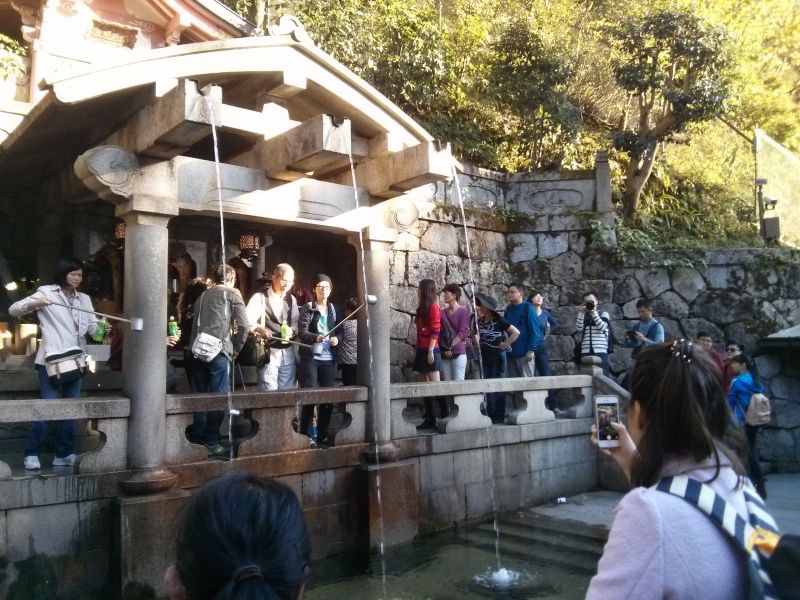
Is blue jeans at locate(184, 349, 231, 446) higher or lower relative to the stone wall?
lower

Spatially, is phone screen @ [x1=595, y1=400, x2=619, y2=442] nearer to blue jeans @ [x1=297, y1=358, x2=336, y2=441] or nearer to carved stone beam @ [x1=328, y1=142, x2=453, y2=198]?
carved stone beam @ [x1=328, y1=142, x2=453, y2=198]

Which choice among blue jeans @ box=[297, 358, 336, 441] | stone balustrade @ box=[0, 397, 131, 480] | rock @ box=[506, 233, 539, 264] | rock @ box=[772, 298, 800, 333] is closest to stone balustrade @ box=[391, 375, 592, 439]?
blue jeans @ box=[297, 358, 336, 441]

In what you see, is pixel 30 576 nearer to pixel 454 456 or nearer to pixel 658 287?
pixel 454 456

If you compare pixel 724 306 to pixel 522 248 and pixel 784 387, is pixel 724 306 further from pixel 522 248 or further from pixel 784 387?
pixel 522 248

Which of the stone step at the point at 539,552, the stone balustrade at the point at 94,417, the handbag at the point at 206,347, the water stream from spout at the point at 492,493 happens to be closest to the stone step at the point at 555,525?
the water stream from spout at the point at 492,493

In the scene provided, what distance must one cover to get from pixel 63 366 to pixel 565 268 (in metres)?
9.70

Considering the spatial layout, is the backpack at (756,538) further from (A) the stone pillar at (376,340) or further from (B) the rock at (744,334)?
(B) the rock at (744,334)

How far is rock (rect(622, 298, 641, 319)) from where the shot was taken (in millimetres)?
13016

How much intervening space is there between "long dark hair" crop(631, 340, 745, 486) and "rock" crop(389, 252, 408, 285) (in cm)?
997

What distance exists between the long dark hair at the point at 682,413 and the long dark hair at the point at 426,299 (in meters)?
7.33

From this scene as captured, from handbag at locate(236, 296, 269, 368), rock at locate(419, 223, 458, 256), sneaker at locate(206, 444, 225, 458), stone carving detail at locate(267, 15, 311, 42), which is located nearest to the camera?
stone carving detail at locate(267, 15, 311, 42)

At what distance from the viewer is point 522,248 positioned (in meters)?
13.7

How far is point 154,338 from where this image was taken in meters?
5.92

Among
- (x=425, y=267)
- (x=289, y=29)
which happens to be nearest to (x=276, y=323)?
(x=289, y=29)
